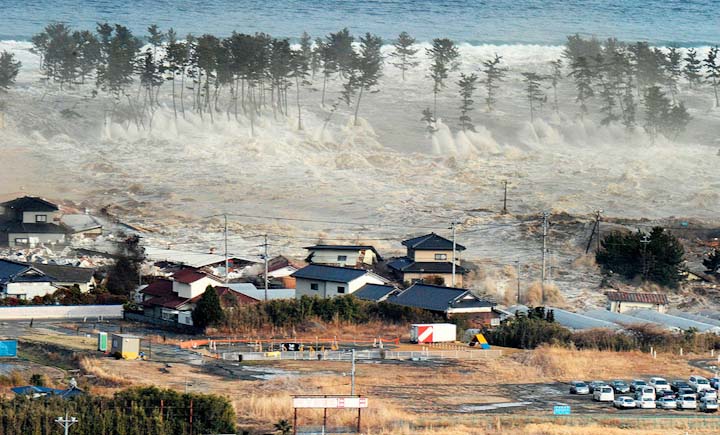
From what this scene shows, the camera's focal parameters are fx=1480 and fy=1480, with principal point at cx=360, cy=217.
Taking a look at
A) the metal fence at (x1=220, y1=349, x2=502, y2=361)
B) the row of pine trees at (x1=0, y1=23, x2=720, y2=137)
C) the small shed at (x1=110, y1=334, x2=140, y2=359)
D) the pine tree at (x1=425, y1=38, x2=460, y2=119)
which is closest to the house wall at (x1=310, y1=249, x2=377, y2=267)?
the metal fence at (x1=220, y1=349, x2=502, y2=361)

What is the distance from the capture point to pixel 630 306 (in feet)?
151

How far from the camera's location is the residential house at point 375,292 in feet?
145

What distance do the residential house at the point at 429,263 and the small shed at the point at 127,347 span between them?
1561 cm

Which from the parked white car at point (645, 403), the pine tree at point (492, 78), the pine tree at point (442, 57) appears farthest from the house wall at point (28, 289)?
the pine tree at point (442, 57)

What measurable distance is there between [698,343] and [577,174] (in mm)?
33449

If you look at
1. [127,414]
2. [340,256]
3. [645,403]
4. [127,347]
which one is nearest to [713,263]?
[340,256]

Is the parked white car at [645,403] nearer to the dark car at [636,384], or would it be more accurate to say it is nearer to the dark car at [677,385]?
the dark car at [636,384]

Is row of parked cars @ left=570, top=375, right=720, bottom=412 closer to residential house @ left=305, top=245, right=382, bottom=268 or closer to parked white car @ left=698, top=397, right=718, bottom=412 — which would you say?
parked white car @ left=698, top=397, right=718, bottom=412

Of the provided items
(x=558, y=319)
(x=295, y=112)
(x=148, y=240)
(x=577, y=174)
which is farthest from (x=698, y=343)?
(x=295, y=112)

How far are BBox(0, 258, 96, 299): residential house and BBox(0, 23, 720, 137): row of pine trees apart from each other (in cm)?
2933

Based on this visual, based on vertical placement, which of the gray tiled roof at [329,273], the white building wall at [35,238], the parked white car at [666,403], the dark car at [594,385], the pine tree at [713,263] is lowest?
the white building wall at [35,238]

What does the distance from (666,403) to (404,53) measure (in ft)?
206

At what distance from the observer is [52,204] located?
5631 cm

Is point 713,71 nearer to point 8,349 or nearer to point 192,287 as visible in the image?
point 192,287
